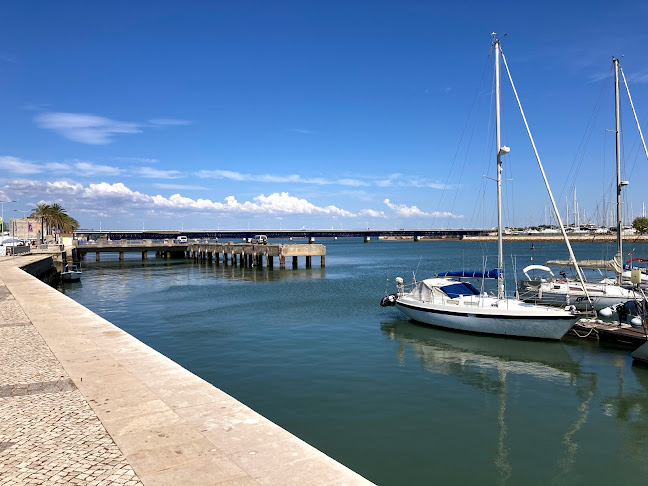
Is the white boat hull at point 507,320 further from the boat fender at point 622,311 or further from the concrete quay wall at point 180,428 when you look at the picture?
the concrete quay wall at point 180,428

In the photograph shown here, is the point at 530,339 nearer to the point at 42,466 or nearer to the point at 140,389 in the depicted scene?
the point at 140,389

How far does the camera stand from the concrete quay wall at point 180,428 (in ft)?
21.9

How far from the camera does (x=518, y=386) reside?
17203 mm

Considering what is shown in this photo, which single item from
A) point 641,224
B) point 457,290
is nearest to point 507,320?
point 457,290

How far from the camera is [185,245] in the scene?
105 metres

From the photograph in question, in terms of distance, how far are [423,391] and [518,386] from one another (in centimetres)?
373

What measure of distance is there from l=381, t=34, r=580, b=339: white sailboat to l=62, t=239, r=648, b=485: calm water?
0.69 meters

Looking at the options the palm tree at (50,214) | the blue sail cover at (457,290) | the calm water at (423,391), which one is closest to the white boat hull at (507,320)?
the calm water at (423,391)

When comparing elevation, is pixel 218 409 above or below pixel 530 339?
above

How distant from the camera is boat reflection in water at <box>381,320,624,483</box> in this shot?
11.6 m

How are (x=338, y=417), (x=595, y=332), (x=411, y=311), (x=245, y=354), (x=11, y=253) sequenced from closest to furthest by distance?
(x=338, y=417) → (x=245, y=354) → (x=595, y=332) → (x=411, y=311) → (x=11, y=253)

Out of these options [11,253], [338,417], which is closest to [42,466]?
[338,417]

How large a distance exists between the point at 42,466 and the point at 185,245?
101m

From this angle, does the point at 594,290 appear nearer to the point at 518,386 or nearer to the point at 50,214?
the point at 518,386
